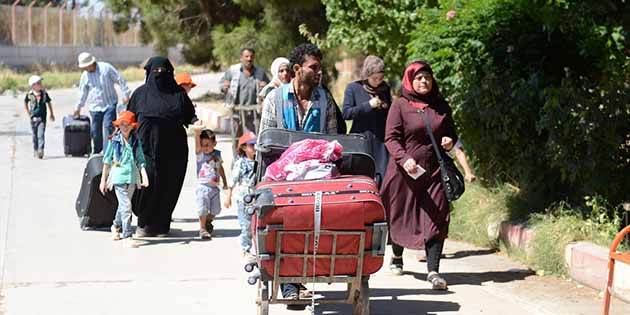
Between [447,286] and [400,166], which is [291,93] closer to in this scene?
[400,166]

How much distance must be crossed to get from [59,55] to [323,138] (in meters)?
51.3

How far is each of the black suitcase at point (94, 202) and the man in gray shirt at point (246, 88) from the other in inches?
154

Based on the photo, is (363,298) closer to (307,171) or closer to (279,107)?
(307,171)

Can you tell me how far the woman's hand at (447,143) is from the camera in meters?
8.27

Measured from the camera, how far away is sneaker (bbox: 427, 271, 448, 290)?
8.21m

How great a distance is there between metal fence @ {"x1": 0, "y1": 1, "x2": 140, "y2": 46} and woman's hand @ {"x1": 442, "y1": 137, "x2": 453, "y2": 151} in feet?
135

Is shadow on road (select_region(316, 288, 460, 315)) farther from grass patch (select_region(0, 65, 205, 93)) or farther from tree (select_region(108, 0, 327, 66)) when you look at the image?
grass patch (select_region(0, 65, 205, 93))

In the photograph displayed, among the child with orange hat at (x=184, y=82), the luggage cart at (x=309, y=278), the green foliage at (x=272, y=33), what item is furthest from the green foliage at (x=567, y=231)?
the green foliage at (x=272, y=33)

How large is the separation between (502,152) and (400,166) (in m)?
2.41

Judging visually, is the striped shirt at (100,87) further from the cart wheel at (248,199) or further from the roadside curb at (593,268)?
the cart wheel at (248,199)

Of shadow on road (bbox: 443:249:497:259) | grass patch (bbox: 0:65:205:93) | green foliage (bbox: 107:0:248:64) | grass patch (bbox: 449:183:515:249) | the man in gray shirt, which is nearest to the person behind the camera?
shadow on road (bbox: 443:249:497:259)

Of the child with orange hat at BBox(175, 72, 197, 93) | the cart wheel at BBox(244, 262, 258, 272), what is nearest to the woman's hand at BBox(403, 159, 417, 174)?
the cart wheel at BBox(244, 262, 258, 272)

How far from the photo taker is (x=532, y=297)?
8.06 m

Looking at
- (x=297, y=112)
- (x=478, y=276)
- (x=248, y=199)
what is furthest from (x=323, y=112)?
(x=478, y=276)
